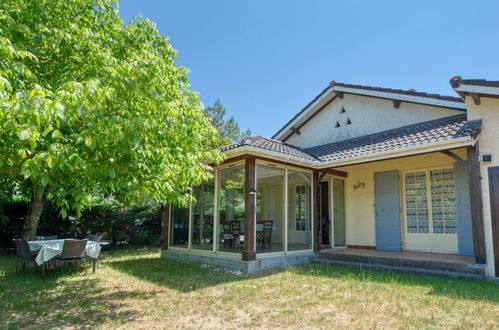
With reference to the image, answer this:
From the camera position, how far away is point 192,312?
15.1ft

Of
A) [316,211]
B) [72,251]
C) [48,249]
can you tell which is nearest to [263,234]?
[316,211]

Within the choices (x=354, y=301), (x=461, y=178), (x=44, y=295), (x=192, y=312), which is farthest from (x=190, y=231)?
(x=461, y=178)

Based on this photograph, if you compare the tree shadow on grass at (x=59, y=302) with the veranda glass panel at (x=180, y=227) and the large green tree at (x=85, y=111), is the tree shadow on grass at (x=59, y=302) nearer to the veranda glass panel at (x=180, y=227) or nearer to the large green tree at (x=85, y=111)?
the large green tree at (x=85, y=111)

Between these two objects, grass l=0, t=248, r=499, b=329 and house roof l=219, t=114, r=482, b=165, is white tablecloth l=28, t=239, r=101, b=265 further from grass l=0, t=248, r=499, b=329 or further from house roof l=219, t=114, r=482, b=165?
house roof l=219, t=114, r=482, b=165

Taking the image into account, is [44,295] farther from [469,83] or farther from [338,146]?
[469,83]

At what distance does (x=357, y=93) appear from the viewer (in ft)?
34.9

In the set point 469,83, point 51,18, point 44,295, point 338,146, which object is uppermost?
point 51,18

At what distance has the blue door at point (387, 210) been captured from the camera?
8.87 metres

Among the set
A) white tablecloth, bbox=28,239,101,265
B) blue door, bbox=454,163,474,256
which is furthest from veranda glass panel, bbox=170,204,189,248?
blue door, bbox=454,163,474,256

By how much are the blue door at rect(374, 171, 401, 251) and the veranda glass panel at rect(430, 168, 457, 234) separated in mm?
917

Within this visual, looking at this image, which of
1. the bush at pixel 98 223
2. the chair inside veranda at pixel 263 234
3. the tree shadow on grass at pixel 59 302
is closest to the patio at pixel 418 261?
the chair inside veranda at pixel 263 234

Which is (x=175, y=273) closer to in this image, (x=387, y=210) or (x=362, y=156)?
(x=362, y=156)

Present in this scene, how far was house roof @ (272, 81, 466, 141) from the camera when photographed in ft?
28.3

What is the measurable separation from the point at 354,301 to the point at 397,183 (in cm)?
509
